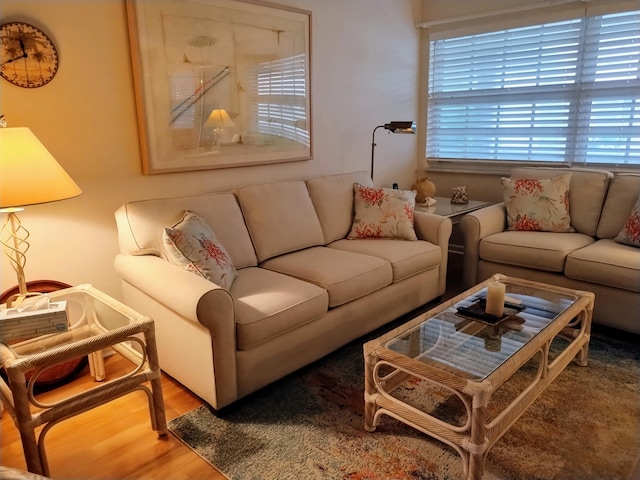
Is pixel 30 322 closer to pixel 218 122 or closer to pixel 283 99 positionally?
pixel 218 122

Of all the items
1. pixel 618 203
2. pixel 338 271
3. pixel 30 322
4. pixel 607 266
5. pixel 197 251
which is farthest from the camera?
pixel 618 203

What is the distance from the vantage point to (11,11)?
2117 millimetres

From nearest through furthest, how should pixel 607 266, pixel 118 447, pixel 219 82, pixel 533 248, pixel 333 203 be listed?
1. pixel 118 447
2. pixel 607 266
3. pixel 219 82
4. pixel 533 248
5. pixel 333 203

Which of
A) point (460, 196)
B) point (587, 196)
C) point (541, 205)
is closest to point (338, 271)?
point (541, 205)

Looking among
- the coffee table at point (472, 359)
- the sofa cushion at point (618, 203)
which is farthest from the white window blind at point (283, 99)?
the sofa cushion at point (618, 203)

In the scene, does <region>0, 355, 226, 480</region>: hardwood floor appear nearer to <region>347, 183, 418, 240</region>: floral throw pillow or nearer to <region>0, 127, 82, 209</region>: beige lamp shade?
<region>0, 127, 82, 209</region>: beige lamp shade

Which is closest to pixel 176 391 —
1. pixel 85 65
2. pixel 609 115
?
pixel 85 65

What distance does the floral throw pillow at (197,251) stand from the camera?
223 cm

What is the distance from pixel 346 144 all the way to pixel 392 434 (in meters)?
2.43

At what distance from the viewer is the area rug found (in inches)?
70.2

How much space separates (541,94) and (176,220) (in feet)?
9.93

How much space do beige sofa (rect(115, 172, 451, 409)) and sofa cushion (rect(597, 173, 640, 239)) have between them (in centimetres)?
107

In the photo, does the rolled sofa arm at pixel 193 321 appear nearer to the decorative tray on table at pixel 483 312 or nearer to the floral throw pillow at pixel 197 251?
the floral throw pillow at pixel 197 251

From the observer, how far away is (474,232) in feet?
11.0
